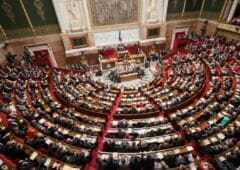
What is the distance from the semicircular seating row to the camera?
273 inches

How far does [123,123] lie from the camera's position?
908 cm

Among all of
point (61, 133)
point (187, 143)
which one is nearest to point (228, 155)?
point (187, 143)

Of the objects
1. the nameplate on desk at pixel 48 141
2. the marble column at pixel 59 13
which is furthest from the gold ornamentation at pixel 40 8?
the nameplate on desk at pixel 48 141

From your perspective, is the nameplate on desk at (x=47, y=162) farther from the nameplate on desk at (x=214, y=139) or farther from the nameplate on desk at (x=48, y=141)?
the nameplate on desk at (x=214, y=139)

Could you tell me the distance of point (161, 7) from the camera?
19.5 m

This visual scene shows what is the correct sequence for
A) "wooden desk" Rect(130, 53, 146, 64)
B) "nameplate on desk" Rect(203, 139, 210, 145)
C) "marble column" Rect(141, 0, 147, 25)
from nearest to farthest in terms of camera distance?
"nameplate on desk" Rect(203, 139, 210, 145)
"marble column" Rect(141, 0, 147, 25)
"wooden desk" Rect(130, 53, 146, 64)

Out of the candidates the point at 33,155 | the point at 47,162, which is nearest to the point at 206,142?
the point at 47,162

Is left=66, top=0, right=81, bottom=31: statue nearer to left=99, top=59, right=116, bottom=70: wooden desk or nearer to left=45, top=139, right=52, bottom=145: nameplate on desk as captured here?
left=99, top=59, right=116, bottom=70: wooden desk

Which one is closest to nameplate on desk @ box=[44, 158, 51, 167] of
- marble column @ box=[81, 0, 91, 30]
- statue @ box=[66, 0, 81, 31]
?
statue @ box=[66, 0, 81, 31]

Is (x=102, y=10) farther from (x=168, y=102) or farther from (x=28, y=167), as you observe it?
(x=28, y=167)

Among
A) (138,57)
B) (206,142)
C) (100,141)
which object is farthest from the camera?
(138,57)

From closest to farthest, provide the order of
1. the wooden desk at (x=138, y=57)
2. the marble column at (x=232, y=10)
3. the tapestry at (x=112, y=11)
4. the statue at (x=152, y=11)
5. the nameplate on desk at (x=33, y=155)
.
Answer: the nameplate on desk at (x=33, y=155), the marble column at (x=232, y=10), the tapestry at (x=112, y=11), the statue at (x=152, y=11), the wooden desk at (x=138, y=57)

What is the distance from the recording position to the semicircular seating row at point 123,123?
22.7 feet

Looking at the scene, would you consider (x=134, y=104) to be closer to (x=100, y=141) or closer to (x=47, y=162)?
(x=100, y=141)
